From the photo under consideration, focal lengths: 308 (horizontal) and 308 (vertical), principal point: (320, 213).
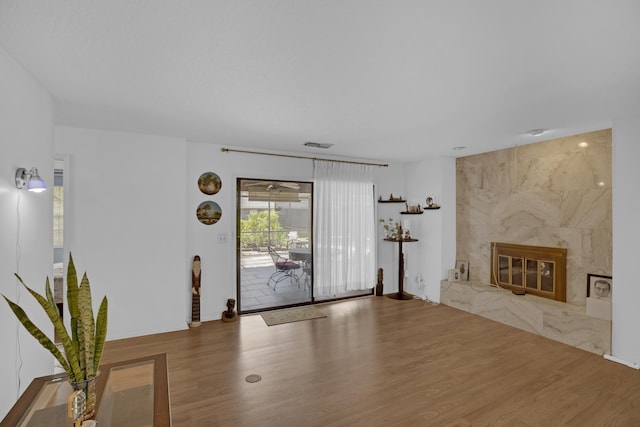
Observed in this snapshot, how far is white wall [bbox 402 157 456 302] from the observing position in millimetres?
5121

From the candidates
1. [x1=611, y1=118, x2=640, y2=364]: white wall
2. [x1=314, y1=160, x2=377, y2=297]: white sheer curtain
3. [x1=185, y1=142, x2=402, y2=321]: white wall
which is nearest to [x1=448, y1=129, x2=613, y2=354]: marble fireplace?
[x1=611, y1=118, x2=640, y2=364]: white wall

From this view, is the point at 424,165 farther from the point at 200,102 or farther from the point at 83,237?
the point at 83,237

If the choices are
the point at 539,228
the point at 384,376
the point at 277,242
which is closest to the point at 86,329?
the point at 384,376

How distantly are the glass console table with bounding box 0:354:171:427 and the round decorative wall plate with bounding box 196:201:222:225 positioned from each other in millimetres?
2549

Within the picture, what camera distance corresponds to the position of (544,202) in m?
4.07

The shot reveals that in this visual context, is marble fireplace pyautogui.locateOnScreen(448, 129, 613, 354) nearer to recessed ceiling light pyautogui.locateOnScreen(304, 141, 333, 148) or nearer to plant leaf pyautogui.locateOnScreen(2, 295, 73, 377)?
recessed ceiling light pyautogui.locateOnScreen(304, 141, 333, 148)

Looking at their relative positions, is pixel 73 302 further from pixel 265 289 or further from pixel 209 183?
pixel 265 289

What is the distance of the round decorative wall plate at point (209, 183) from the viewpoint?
13.8 ft

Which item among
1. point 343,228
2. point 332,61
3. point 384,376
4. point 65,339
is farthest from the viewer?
point 343,228

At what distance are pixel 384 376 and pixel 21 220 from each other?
3066 mm

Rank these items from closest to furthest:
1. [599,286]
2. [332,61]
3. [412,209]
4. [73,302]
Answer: [73,302], [332,61], [599,286], [412,209]

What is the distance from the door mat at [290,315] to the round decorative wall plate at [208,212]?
155cm

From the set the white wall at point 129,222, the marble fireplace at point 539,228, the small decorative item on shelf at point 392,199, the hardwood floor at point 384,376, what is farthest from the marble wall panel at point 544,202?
the white wall at point 129,222

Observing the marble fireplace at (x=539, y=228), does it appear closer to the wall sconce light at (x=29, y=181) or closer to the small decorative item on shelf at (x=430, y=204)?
the small decorative item on shelf at (x=430, y=204)
